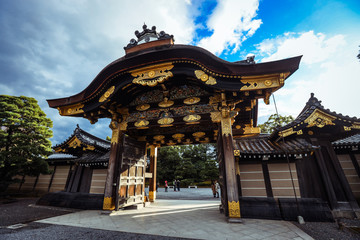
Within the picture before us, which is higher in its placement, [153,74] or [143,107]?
[153,74]

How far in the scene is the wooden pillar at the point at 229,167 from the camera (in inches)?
182

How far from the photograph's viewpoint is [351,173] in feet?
23.6

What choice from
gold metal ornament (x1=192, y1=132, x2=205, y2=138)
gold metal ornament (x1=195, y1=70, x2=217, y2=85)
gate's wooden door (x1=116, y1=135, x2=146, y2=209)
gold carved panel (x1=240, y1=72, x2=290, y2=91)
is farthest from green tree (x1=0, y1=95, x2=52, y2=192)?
gold carved panel (x1=240, y1=72, x2=290, y2=91)

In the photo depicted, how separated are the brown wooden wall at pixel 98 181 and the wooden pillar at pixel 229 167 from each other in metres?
6.77

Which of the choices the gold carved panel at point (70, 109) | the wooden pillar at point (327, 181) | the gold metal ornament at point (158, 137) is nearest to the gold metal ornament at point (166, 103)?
the gold metal ornament at point (158, 137)

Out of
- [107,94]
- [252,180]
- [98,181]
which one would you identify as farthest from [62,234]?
[252,180]

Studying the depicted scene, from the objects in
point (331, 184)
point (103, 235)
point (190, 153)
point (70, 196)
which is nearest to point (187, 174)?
point (190, 153)

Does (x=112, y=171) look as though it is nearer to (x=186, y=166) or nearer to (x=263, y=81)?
(x=263, y=81)

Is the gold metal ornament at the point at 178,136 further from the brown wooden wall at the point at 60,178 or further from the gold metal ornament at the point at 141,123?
the brown wooden wall at the point at 60,178

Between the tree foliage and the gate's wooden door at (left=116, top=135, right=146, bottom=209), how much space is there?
19.0 metres

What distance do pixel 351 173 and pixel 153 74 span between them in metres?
10.2

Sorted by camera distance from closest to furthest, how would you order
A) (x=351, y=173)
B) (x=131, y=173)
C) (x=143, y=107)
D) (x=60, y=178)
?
(x=143, y=107) → (x=131, y=173) → (x=351, y=173) → (x=60, y=178)

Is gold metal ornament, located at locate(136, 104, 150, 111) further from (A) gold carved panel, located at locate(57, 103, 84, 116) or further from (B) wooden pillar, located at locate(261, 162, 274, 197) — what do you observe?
(B) wooden pillar, located at locate(261, 162, 274, 197)

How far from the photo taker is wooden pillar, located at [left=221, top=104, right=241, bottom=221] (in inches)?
182
